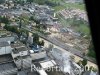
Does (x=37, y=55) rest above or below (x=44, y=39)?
above

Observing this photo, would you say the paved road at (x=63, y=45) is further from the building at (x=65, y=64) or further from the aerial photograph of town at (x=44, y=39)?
the building at (x=65, y=64)

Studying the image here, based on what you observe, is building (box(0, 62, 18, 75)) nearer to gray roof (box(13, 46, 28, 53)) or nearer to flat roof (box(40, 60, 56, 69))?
gray roof (box(13, 46, 28, 53))

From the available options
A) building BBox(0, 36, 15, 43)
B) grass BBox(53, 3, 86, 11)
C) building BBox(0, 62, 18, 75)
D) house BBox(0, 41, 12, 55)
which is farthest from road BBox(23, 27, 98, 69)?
grass BBox(53, 3, 86, 11)

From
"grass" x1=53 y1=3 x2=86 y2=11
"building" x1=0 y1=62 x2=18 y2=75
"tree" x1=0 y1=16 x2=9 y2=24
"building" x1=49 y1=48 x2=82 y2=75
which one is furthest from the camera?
"grass" x1=53 y1=3 x2=86 y2=11

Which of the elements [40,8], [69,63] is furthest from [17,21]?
[69,63]

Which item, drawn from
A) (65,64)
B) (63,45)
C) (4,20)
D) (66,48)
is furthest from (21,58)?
(4,20)

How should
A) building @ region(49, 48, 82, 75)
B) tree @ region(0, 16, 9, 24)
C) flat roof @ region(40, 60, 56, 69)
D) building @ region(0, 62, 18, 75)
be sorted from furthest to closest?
tree @ region(0, 16, 9, 24) → building @ region(49, 48, 82, 75) → flat roof @ region(40, 60, 56, 69) → building @ region(0, 62, 18, 75)

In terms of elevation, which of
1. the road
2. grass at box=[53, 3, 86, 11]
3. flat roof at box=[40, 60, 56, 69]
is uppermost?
grass at box=[53, 3, 86, 11]

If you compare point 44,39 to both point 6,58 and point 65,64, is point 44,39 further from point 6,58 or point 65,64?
point 6,58

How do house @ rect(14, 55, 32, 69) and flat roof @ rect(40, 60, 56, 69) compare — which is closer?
house @ rect(14, 55, 32, 69)
